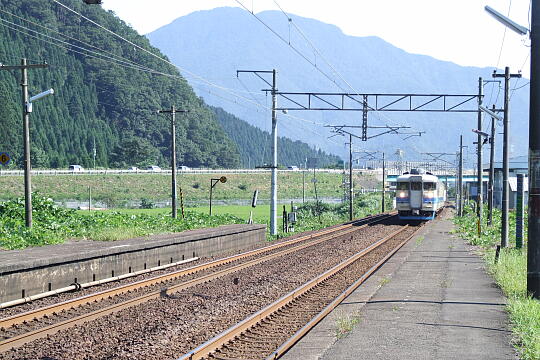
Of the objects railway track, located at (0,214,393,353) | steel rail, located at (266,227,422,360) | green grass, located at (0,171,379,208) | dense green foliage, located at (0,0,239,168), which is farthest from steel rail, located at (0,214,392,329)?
dense green foliage, located at (0,0,239,168)

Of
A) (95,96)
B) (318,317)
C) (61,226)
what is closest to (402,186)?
(61,226)

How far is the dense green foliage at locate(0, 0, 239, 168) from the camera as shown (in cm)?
12175

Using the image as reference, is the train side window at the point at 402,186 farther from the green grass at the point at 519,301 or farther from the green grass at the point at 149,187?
the green grass at the point at 149,187

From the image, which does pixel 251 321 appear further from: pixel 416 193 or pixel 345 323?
pixel 416 193

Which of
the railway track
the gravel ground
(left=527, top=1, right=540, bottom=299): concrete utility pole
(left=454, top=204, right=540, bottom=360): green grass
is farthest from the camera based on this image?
(left=527, top=1, right=540, bottom=299): concrete utility pole

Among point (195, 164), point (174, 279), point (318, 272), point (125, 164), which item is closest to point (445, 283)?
point (318, 272)

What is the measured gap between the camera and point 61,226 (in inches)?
1016

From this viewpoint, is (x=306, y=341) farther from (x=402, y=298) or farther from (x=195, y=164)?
(x=195, y=164)

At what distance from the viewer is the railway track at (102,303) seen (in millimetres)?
11602

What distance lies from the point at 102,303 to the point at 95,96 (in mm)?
Answer: 124622

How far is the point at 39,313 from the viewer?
1296 cm

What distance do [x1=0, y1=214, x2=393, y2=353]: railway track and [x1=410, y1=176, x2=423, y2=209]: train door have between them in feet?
88.2

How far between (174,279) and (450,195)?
13796 centimetres

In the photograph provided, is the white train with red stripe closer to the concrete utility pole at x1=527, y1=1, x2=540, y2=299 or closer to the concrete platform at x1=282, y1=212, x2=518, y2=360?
the concrete platform at x1=282, y1=212, x2=518, y2=360
